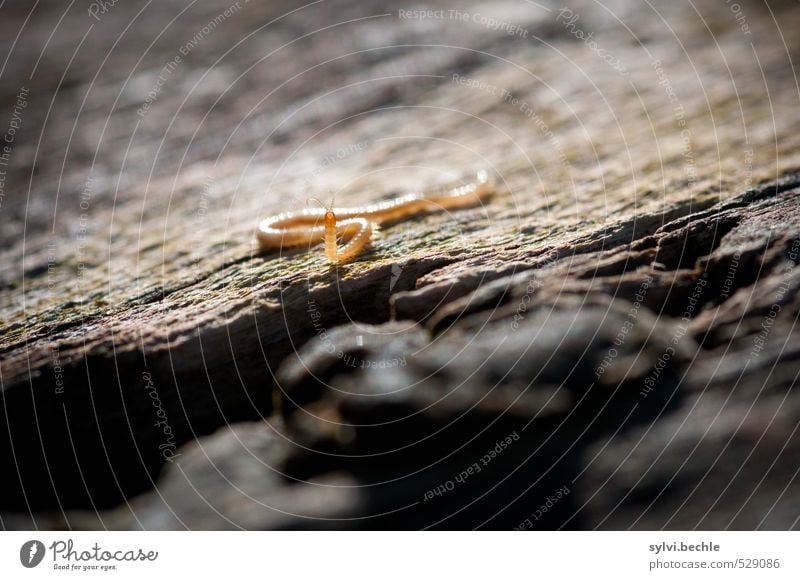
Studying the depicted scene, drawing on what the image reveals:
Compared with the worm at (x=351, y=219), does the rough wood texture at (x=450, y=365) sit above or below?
below

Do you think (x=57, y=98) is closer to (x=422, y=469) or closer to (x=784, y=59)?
(x=422, y=469)

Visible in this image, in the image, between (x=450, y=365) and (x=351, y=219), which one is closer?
(x=450, y=365)

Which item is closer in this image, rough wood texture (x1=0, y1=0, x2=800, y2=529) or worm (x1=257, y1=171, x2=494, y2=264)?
rough wood texture (x1=0, y1=0, x2=800, y2=529)

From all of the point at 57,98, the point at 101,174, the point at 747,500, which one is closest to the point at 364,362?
the point at 747,500

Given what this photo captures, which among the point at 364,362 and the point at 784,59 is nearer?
the point at 364,362

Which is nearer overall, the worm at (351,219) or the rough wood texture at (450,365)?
the rough wood texture at (450,365)

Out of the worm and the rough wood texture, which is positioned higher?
the worm

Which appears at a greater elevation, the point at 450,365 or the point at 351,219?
the point at 351,219
